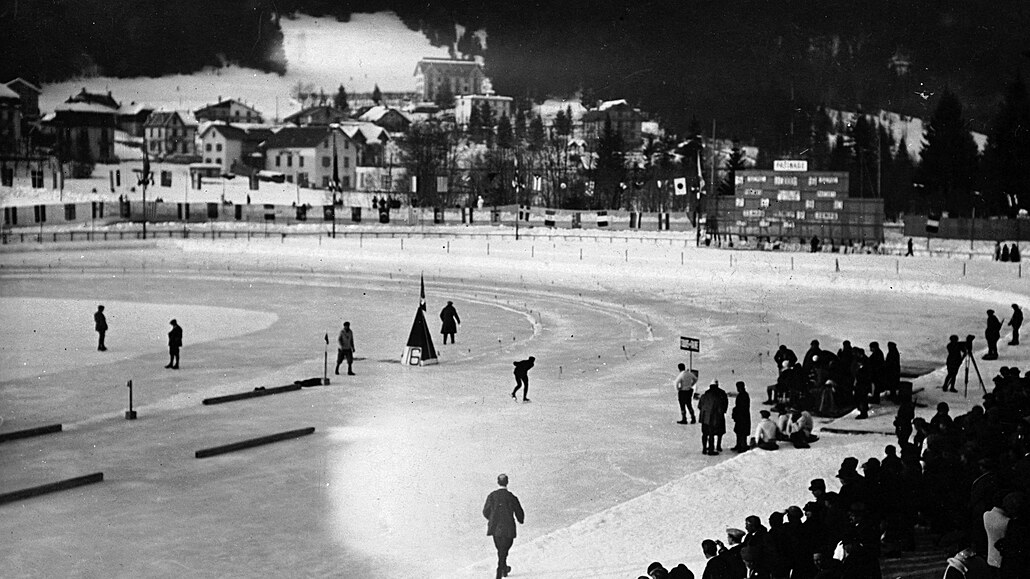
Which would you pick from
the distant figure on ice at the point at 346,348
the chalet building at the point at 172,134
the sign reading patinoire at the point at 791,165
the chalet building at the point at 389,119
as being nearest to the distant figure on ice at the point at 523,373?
the distant figure on ice at the point at 346,348

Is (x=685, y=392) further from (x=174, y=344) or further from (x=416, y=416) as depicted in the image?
(x=174, y=344)

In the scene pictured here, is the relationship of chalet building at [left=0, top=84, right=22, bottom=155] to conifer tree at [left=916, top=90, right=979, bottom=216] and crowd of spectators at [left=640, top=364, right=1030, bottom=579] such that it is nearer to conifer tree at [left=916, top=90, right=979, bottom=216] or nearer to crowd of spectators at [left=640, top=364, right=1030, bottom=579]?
conifer tree at [left=916, top=90, right=979, bottom=216]

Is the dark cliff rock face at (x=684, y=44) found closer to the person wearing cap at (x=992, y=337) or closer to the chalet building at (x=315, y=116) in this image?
the chalet building at (x=315, y=116)

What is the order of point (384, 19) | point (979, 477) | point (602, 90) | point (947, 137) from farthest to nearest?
point (384, 19), point (602, 90), point (947, 137), point (979, 477)

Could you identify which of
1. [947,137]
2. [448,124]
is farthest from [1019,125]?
[448,124]

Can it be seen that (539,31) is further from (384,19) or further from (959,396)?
(959,396)

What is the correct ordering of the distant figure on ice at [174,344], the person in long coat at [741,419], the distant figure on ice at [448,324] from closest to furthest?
1. the person in long coat at [741,419]
2. the distant figure on ice at [174,344]
3. the distant figure on ice at [448,324]
